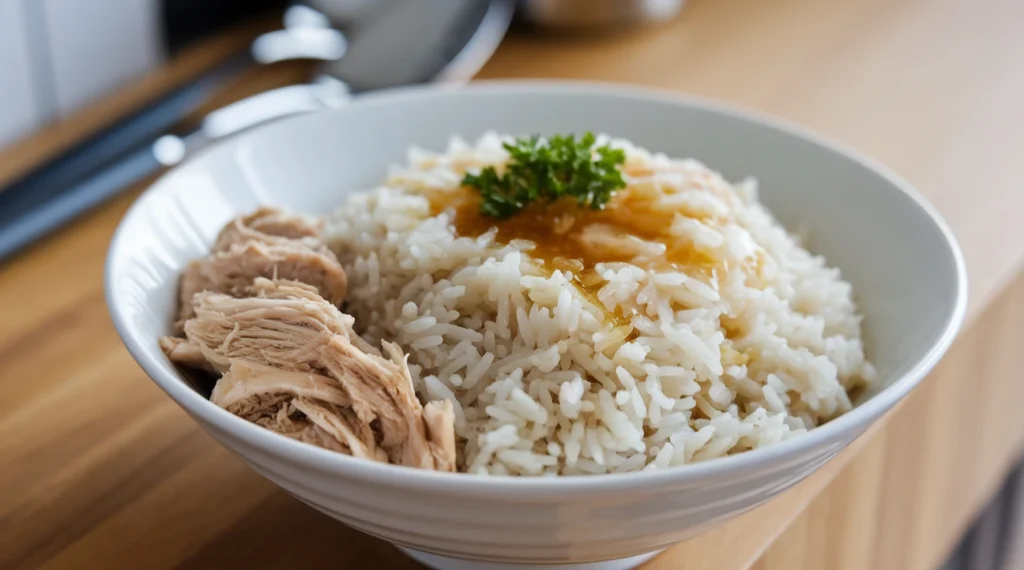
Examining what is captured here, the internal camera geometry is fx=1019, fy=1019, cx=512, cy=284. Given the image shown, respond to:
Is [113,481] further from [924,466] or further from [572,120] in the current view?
[924,466]

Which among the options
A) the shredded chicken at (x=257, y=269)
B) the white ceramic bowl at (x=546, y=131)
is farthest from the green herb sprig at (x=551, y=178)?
the white ceramic bowl at (x=546, y=131)

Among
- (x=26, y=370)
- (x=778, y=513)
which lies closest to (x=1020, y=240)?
(x=778, y=513)

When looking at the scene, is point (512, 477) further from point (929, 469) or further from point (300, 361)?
point (929, 469)

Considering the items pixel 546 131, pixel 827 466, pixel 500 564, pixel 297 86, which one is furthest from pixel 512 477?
pixel 297 86

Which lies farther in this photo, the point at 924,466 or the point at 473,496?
the point at 924,466

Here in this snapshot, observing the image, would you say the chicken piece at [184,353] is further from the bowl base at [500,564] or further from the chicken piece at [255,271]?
the bowl base at [500,564]
